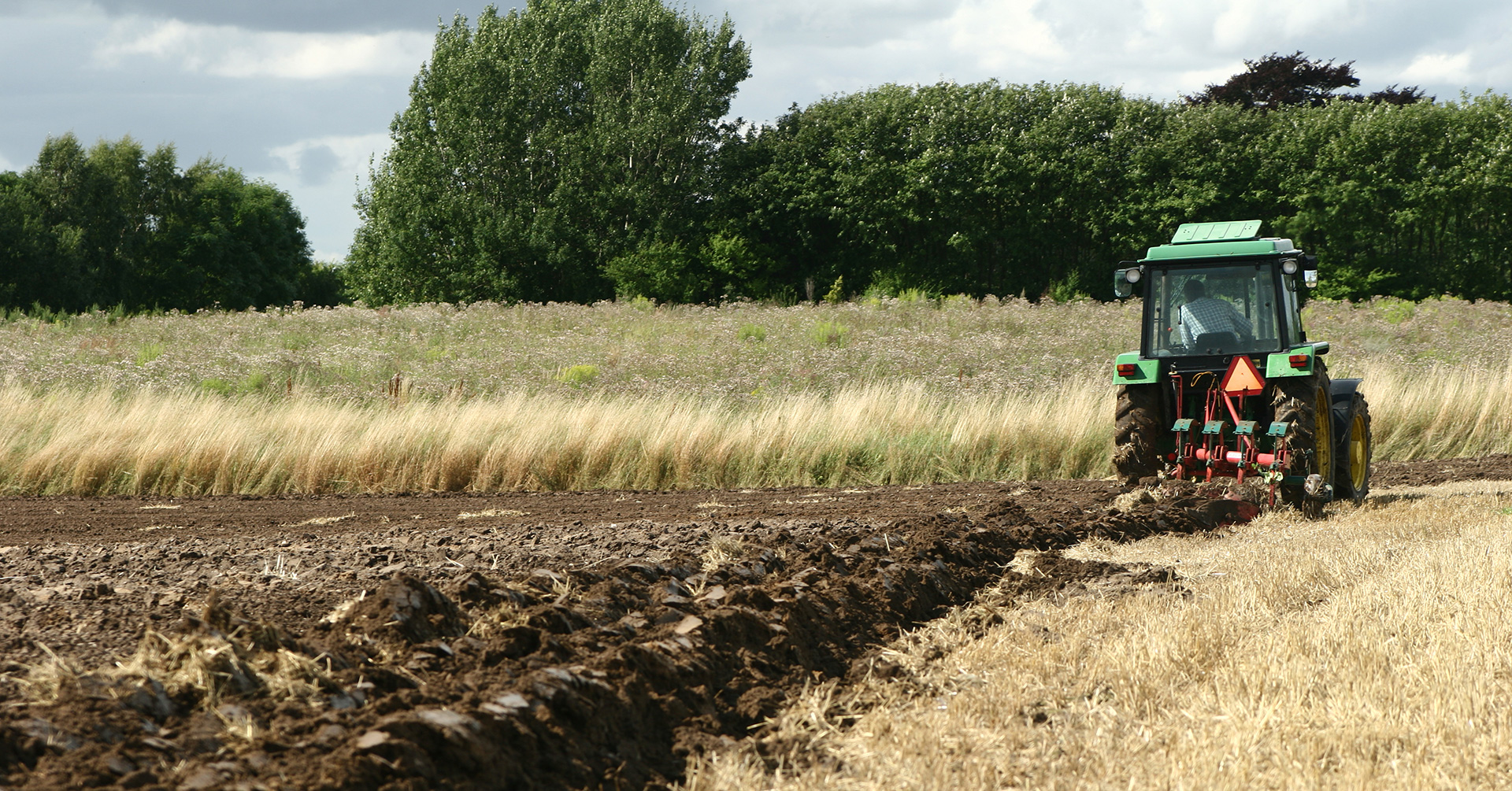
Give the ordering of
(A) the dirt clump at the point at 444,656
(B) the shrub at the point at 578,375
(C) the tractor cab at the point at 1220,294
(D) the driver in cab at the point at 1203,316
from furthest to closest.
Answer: (B) the shrub at the point at 578,375
(D) the driver in cab at the point at 1203,316
(C) the tractor cab at the point at 1220,294
(A) the dirt clump at the point at 444,656

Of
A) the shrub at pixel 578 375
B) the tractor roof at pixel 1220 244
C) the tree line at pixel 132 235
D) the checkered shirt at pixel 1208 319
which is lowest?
the shrub at pixel 578 375

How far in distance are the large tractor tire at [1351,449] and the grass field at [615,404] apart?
8.77 feet

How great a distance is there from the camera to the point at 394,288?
35750 mm

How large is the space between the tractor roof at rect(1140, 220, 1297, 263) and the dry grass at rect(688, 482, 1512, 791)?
3914mm

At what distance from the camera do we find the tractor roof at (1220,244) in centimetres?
902

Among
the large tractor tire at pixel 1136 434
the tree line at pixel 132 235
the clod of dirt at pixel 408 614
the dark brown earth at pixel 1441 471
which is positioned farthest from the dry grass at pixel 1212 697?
the tree line at pixel 132 235

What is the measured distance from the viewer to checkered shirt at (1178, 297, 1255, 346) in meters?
9.25

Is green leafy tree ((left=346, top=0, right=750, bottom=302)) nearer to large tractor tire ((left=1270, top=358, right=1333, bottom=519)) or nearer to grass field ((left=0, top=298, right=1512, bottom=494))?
grass field ((left=0, top=298, right=1512, bottom=494))

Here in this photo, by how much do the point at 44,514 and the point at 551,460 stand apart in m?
4.34

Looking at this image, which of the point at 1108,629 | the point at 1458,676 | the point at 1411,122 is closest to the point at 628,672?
the point at 1108,629

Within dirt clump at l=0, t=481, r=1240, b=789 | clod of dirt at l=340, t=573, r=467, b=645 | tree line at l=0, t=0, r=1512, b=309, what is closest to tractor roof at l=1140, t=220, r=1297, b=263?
dirt clump at l=0, t=481, r=1240, b=789

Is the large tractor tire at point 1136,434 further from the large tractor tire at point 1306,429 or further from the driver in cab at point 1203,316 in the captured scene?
the large tractor tire at point 1306,429

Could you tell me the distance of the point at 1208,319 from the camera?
930 centimetres

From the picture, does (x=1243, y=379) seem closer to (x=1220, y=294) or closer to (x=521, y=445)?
(x=1220, y=294)
